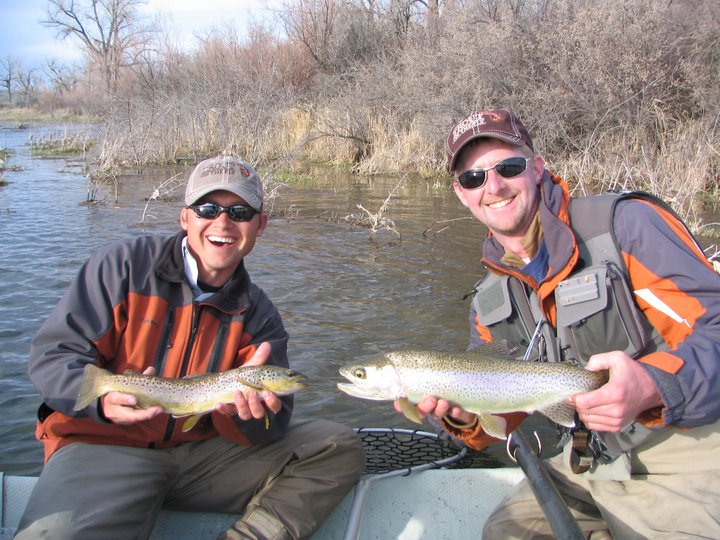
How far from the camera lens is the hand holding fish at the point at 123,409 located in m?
2.98

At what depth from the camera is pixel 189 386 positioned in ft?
10.2

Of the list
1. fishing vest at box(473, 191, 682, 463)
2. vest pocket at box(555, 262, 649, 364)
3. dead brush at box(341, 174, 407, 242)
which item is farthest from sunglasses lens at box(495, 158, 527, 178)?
dead brush at box(341, 174, 407, 242)

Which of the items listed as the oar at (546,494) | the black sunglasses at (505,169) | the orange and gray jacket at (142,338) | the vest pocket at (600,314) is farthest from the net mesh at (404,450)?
the black sunglasses at (505,169)

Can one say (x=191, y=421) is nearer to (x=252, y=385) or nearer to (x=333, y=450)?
(x=252, y=385)

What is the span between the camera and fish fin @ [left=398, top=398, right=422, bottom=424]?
2.98 meters

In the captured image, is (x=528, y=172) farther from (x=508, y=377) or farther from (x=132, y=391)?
(x=132, y=391)

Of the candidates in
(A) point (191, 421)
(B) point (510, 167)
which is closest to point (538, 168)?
(B) point (510, 167)

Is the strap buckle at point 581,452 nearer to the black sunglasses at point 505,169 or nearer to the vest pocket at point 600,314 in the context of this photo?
the vest pocket at point 600,314

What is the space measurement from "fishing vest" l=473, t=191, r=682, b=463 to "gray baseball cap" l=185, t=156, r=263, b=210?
1.48m

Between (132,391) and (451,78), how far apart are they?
677 inches

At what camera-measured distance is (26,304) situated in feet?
26.1

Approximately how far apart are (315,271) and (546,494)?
6864 mm

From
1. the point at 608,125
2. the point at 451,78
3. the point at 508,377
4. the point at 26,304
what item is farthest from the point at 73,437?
the point at 451,78

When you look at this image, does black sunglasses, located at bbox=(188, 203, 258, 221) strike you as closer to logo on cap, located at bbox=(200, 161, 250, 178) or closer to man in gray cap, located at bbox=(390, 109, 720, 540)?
logo on cap, located at bbox=(200, 161, 250, 178)
